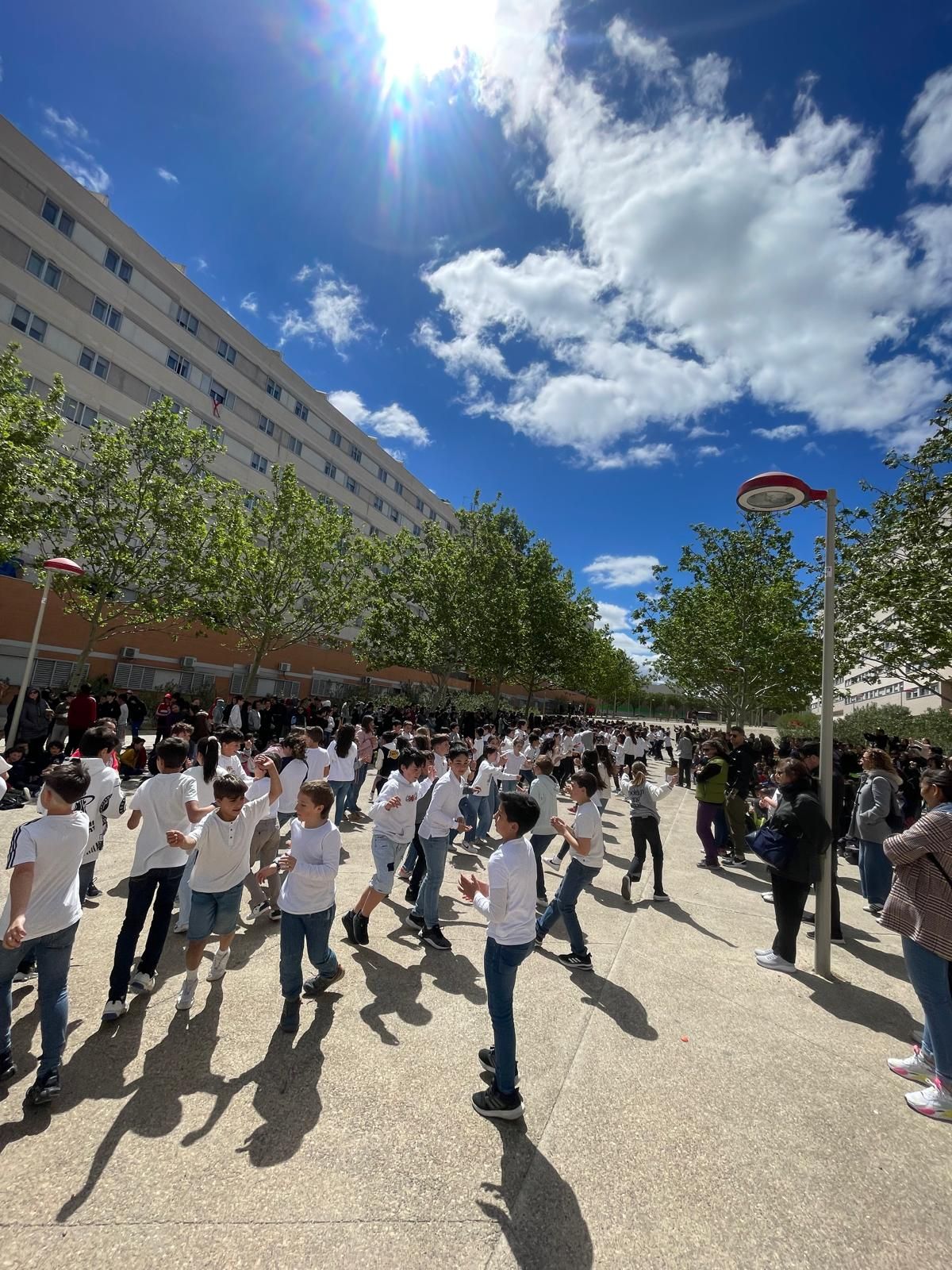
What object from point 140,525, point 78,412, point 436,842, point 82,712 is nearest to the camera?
point 436,842

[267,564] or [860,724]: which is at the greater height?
[267,564]

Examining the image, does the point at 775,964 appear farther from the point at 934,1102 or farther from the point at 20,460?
the point at 20,460

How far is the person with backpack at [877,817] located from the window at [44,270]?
3159cm

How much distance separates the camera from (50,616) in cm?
2009

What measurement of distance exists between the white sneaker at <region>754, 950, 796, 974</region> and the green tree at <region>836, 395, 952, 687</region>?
12548 mm

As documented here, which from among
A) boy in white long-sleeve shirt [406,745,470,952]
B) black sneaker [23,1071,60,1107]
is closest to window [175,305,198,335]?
boy in white long-sleeve shirt [406,745,470,952]

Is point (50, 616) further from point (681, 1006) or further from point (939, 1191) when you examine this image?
point (939, 1191)

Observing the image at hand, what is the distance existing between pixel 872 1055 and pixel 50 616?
2449 cm

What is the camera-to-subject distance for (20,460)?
13.7 m

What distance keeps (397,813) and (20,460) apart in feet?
47.7

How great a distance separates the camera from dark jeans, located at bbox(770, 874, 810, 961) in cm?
530

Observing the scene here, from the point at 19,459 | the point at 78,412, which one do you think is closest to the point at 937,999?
the point at 19,459

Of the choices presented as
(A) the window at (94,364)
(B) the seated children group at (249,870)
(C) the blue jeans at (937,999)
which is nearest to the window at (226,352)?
(A) the window at (94,364)

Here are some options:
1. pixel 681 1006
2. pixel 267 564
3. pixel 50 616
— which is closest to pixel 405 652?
pixel 267 564
